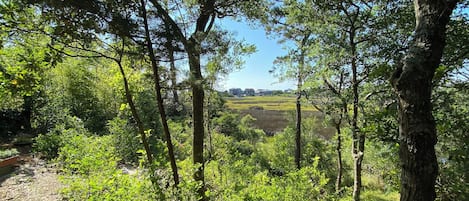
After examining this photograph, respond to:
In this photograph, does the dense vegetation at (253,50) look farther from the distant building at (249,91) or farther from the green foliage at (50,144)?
the distant building at (249,91)

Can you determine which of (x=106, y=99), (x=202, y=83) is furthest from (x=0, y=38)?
(x=106, y=99)

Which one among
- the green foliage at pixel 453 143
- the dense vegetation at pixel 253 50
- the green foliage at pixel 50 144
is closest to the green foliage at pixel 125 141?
the green foliage at pixel 50 144

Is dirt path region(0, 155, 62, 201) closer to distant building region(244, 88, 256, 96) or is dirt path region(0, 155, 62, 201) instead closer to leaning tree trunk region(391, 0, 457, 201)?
leaning tree trunk region(391, 0, 457, 201)

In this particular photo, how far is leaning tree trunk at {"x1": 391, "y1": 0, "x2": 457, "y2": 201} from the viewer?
1518mm

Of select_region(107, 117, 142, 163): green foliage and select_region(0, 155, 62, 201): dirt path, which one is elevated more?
select_region(107, 117, 142, 163): green foliage

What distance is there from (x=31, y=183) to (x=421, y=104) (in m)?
6.94

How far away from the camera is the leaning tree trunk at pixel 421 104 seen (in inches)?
59.7

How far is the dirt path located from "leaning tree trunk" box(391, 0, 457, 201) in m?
4.97

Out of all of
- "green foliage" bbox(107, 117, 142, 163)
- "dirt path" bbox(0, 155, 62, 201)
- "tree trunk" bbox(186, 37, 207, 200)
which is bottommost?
"dirt path" bbox(0, 155, 62, 201)

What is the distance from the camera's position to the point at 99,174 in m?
3.11

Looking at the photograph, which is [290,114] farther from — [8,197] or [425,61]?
[425,61]

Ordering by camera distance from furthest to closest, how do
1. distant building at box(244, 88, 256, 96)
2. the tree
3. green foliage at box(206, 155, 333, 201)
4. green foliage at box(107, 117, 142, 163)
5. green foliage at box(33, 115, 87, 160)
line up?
distant building at box(244, 88, 256, 96)
green foliage at box(107, 117, 142, 163)
green foliage at box(33, 115, 87, 160)
green foliage at box(206, 155, 333, 201)
the tree

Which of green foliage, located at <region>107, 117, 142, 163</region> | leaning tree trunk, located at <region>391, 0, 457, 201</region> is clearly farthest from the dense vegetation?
green foliage, located at <region>107, 117, 142, 163</region>

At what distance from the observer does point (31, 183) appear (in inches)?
222
